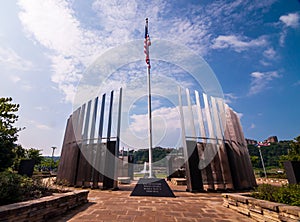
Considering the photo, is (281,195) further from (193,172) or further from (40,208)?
(40,208)

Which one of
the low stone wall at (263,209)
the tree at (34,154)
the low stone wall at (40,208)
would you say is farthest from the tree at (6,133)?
the tree at (34,154)

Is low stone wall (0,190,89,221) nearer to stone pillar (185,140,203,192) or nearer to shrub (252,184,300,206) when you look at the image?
stone pillar (185,140,203,192)

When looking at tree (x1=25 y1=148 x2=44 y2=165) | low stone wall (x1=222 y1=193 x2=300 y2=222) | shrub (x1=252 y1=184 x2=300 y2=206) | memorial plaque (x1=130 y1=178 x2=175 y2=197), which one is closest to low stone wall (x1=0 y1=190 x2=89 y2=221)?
memorial plaque (x1=130 y1=178 x2=175 y2=197)

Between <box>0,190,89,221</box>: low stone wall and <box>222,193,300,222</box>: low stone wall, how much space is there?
16.6 feet

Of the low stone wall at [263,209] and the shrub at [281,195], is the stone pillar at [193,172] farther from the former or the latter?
the shrub at [281,195]

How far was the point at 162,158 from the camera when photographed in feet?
55.7

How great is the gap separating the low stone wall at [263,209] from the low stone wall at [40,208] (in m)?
5.05

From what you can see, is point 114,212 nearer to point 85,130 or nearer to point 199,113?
point 85,130

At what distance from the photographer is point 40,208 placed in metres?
3.49

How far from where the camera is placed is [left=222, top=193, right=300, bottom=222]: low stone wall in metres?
2.88

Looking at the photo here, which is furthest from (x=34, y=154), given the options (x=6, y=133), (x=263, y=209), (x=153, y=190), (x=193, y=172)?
(x=263, y=209)

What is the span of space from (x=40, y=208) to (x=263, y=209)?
517cm

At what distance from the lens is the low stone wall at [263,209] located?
9.44 ft

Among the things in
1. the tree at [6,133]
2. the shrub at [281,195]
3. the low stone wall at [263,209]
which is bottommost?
the low stone wall at [263,209]
